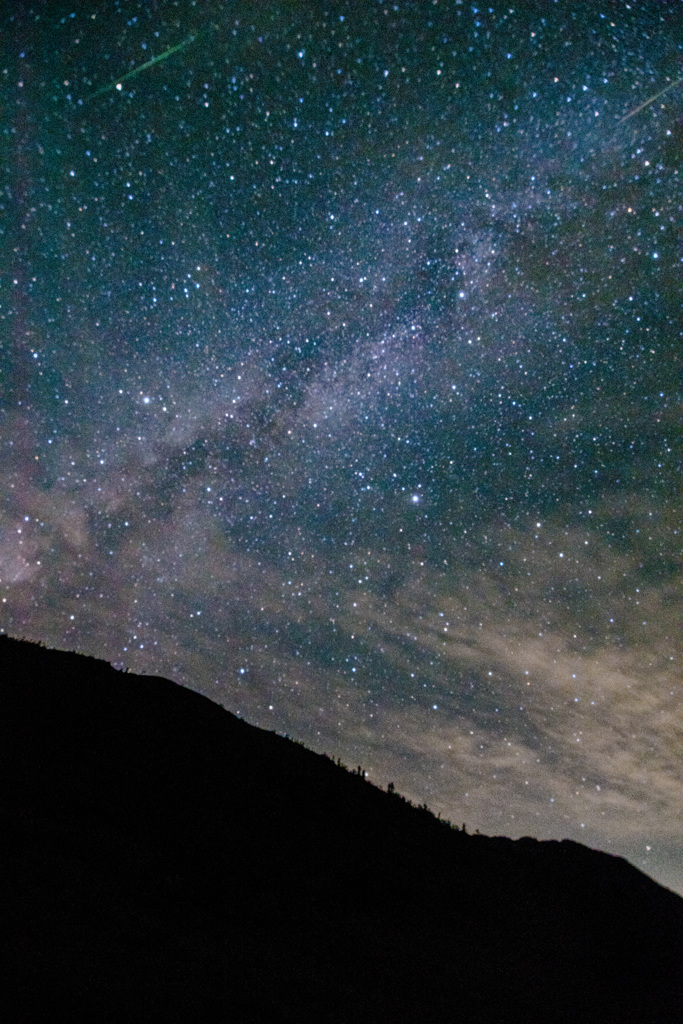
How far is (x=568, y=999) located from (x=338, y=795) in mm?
4342

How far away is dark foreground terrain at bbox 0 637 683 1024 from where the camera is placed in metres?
4.20

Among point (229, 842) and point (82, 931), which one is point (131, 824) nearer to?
point (229, 842)

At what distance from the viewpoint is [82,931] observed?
416cm

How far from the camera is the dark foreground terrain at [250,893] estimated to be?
420 centimetres

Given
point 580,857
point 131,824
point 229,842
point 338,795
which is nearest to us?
point 131,824

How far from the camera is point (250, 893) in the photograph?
658cm

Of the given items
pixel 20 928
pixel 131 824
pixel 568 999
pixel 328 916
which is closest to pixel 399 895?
pixel 328 916

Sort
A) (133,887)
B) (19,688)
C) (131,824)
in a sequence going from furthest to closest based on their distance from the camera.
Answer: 1. (19,688)
2. (131,824)
3. (133,887)

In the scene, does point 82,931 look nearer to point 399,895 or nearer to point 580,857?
point 399,895

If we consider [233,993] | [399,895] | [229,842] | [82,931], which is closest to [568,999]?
[399,895]

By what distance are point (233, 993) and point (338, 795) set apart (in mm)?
6041

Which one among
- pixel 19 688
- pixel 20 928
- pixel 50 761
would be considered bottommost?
pixel 20 928

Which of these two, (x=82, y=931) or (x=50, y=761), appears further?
(x=50, y=761)

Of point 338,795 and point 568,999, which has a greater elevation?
point 338,795
